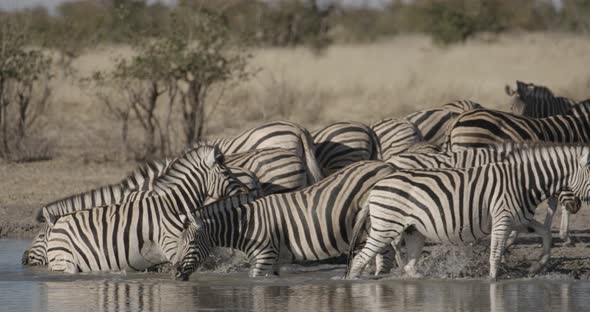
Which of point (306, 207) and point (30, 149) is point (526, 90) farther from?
point (30, 149)

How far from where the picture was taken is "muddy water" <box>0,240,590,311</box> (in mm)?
7895

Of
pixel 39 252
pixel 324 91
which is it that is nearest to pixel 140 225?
pixel 39 252

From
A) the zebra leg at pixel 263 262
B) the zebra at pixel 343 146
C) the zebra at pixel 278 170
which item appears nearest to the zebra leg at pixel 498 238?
the zebra leg at pixel 263 262

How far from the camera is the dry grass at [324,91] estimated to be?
16.5 m

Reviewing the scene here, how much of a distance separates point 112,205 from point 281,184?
Result: 159cm

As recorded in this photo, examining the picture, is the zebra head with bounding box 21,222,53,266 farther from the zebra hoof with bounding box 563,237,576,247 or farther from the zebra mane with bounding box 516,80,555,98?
the zebra mane with bounding box 516,80,555,98

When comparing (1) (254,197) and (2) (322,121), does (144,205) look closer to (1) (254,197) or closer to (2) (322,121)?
(1) (254,197)

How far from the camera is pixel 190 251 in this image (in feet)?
29.9

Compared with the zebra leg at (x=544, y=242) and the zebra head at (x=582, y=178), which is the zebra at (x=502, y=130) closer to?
the zebra leg at (x=544, y=242)

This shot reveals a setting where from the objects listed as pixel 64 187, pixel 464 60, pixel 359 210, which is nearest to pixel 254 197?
pixel 359 210

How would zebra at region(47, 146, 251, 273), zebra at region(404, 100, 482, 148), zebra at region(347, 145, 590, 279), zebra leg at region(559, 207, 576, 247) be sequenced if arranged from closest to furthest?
zebra at region(347, 145, 590, 279), zebra at region(47, 146, 251, 273), zebra leg at region(559, 207, 576, 247), zebra at region(404, 100, 482, 148)

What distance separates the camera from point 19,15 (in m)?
19.3

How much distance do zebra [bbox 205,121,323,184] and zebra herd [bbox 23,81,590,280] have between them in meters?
0.02

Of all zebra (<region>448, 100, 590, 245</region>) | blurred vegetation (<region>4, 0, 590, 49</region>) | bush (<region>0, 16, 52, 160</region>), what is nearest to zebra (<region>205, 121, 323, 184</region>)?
zebra (<region>448, 100, 590, 245</region>)
